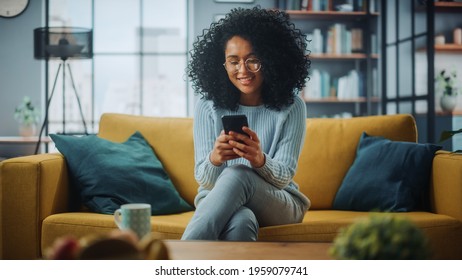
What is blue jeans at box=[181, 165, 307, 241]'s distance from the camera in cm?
131

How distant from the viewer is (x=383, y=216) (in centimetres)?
63

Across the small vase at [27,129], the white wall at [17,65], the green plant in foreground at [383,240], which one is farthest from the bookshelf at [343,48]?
the green plant in foreground at [383,240]

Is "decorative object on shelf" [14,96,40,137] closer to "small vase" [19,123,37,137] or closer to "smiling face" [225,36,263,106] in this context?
"small vase" [19,123,37,137]

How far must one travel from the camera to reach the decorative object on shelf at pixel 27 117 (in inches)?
202

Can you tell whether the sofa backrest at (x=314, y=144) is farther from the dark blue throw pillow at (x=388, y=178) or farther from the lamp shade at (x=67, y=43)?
the lamp shade at (x=67, y=43)

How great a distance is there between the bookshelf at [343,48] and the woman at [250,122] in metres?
3.12

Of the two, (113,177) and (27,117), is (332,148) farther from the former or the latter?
(27,117)

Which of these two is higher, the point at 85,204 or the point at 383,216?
the point at 383,216

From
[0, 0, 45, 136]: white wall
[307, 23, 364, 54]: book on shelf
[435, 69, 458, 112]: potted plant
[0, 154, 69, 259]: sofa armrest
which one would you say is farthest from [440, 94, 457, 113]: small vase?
[0, 0, 45, 136]: white wall

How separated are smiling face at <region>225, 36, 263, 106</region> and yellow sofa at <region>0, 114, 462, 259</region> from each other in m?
0.42
